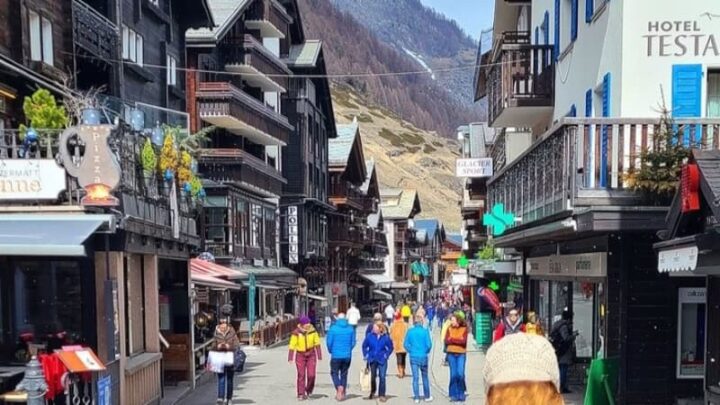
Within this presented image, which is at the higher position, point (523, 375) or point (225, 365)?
point (523, 375)

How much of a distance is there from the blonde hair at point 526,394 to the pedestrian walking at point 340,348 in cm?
1233

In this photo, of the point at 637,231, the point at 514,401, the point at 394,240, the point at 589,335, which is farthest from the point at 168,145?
the point at 394,240

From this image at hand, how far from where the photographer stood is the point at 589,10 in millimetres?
13961

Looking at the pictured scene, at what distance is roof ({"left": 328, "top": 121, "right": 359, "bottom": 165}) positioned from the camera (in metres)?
53.7

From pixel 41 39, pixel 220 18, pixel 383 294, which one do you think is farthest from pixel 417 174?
pixel 41 39

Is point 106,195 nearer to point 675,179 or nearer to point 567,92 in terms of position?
point 675,179

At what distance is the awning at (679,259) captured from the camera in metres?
8.10

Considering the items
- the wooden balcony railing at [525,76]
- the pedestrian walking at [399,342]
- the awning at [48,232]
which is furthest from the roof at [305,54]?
the awning at [48,232]

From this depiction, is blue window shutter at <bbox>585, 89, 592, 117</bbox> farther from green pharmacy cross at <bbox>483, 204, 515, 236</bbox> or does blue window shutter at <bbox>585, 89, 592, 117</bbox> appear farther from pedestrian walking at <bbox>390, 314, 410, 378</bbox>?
pedestrian walking at <bbox>390, 314, 410, 378</bbox>

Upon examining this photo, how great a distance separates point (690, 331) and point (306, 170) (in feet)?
108

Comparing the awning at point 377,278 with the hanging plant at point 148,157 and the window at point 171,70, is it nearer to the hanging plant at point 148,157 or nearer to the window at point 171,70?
the window at point 171,70

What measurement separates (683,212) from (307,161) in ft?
117

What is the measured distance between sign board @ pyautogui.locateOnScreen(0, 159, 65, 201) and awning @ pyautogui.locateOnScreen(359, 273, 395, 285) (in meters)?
55.0

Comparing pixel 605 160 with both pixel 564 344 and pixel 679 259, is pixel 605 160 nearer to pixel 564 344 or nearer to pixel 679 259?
pixel 679 259
